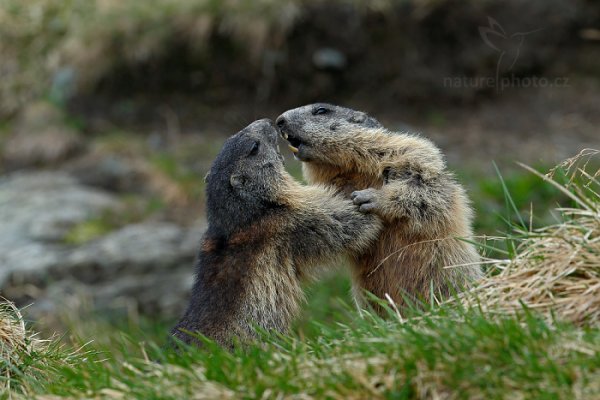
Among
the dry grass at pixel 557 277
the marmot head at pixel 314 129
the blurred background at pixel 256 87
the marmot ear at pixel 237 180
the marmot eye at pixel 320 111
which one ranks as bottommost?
the dry grass at pixel 557 277

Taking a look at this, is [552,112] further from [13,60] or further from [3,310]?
[3,310]

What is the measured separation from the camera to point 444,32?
42.4 ft

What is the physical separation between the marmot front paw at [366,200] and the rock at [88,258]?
5158mm

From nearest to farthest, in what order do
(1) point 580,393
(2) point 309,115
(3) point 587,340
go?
(1) point 580,393, (3) point 587,340, (2) point 309,115

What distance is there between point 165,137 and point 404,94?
373 cm

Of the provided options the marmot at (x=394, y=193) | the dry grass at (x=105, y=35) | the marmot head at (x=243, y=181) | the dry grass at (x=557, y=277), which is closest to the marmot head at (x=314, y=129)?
the marmot at (x=394, y=193)

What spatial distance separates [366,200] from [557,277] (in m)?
1.83

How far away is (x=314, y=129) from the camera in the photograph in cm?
617

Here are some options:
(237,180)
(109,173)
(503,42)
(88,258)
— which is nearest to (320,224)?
(237,180)

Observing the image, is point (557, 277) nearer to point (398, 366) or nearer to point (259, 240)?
point (398, 366)

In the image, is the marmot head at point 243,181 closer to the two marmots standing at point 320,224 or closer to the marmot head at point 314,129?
the two marmots standing at point 320,224

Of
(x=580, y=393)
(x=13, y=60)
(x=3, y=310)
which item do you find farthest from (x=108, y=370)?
(x=13, y=60)

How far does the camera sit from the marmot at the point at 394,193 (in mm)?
5762

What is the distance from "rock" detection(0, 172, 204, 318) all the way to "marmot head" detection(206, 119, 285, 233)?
471 cm
